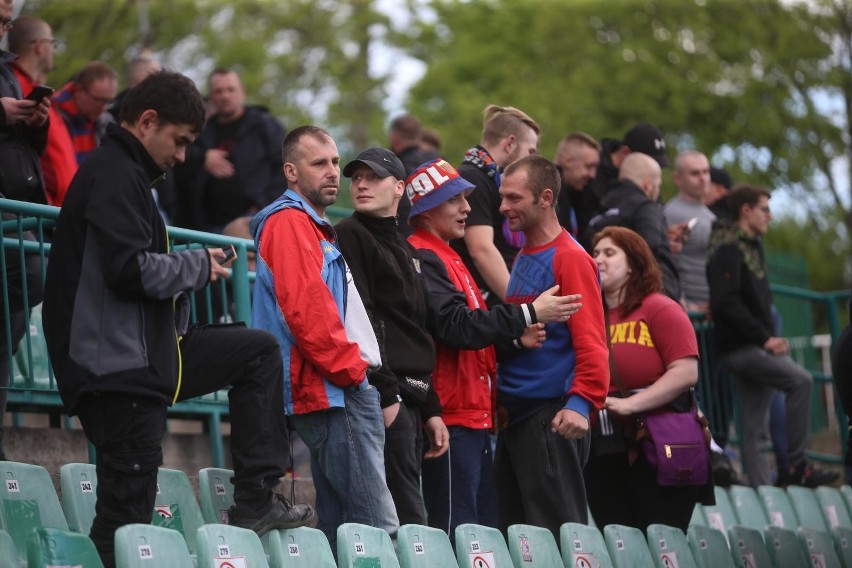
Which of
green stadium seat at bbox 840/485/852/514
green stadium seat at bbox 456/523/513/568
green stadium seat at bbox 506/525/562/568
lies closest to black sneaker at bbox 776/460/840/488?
green stadium seat at bbox 840/485/852/514

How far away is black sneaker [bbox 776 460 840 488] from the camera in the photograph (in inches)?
384

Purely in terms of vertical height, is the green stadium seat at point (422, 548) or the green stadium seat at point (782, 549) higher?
the green stadium seat at point (422, 548)

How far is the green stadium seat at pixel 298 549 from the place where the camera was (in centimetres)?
502

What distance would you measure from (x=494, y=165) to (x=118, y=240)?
2.68 meters

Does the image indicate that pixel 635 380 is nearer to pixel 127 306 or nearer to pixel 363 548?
pixel 363 548

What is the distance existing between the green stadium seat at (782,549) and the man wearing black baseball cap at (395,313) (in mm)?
2484

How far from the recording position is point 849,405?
22.8 feet

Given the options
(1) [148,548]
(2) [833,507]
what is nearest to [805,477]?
(2) [833,507]

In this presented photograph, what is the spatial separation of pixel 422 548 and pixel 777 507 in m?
3.97

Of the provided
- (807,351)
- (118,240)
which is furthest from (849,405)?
(807,351)

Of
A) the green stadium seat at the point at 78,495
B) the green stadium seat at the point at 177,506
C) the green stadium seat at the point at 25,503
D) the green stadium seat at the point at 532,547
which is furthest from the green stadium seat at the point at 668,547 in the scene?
the green stadium seat at the point at 25,503

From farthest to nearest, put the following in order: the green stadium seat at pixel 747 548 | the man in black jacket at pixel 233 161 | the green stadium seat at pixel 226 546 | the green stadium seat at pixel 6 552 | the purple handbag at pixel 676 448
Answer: the man in black jacket at pixel 233 161 < the green stadium seat at pixel 747 548 < the purple handbag at pixel 676 448 < the green stadium seat at pixel 226 546 < the green stadium seat at pixel 6 552

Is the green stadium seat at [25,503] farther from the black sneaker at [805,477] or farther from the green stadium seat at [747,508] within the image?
the black sneaker at [805,477]

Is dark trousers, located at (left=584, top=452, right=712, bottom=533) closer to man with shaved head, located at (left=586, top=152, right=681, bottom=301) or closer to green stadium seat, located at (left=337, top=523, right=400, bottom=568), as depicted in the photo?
man with shaved head, located at (left=586, top=152, right=681, bottom=301)
